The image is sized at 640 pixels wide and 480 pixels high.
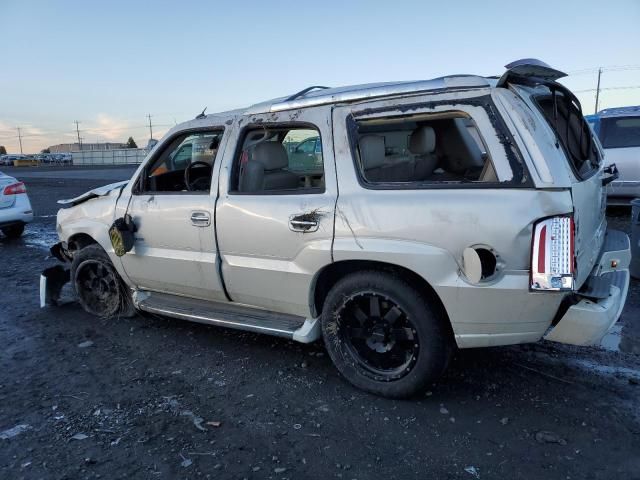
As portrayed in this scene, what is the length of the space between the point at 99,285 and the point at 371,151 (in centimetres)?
309

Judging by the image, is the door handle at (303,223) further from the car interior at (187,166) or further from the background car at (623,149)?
the background car at (623,149)

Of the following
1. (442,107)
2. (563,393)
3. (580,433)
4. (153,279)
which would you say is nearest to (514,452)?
(580,433)

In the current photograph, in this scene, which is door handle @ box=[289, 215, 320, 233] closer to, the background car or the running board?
the running board

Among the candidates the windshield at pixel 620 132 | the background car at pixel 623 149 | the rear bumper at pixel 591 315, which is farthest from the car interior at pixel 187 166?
the windshield at pixel 620 132

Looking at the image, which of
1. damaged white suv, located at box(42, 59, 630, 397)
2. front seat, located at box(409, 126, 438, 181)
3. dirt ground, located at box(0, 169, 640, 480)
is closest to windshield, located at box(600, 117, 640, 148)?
dirt ground, located at box(0, 169, 640, 480)

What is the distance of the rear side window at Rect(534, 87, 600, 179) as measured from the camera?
10.1 feet

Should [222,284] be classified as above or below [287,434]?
above

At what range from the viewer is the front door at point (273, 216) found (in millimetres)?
3285

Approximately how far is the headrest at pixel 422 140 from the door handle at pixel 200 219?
1613mm

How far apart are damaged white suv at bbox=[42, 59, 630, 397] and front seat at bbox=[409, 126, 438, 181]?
2 cm

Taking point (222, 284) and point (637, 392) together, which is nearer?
point (637, 392)

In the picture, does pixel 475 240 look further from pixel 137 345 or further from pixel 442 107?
pixel 137 345

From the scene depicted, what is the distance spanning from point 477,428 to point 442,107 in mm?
1862

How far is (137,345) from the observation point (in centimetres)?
429
